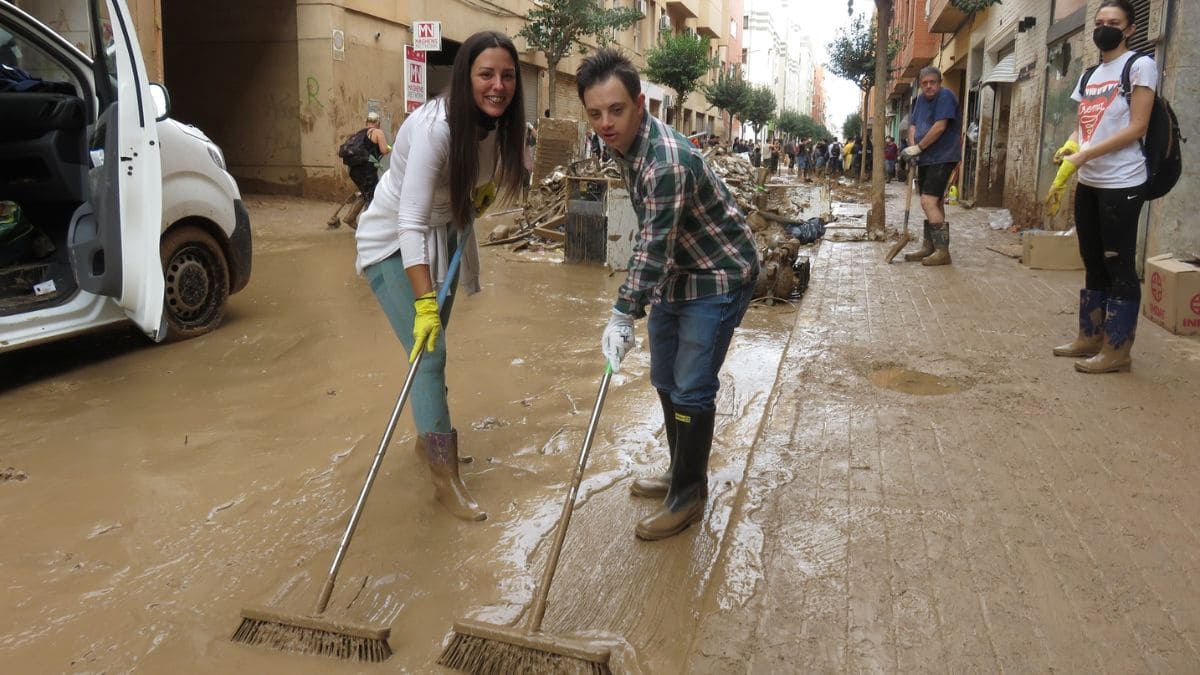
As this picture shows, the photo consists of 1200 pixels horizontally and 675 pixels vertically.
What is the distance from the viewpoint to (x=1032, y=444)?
3.77 meters

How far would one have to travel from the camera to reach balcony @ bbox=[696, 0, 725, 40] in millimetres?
46750

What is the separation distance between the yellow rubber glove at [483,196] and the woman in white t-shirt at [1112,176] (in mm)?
3027

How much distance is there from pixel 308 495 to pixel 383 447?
2.58 ft

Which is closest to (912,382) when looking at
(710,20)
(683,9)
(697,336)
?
(697,336)

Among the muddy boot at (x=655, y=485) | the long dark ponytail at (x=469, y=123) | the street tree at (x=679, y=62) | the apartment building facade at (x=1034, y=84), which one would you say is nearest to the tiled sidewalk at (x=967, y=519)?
the muddy boot at (x=655, y=485)

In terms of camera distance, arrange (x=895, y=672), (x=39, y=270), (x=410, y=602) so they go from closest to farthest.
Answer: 1. (x=895, y=672)
2. (x=410, y=602)
3. (x=39, y=270)

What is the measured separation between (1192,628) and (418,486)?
100 inches

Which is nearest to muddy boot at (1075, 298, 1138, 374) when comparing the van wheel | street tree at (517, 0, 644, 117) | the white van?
the white van

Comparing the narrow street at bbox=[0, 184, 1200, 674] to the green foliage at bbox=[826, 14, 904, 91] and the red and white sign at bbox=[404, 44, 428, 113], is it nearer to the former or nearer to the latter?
the red and white sign at bbox=[404, 44, 428, 113]

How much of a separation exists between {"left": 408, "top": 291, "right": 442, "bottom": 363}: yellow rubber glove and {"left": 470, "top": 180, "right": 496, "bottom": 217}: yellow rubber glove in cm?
49

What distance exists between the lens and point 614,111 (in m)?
2.66

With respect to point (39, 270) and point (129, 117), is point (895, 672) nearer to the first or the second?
point (129, 117)

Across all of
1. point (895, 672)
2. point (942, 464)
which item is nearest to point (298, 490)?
point (895, 672)

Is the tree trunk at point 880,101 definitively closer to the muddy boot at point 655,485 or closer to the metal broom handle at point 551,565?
A: the muddy boot at point 655,485
